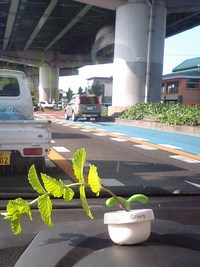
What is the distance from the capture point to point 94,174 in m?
1.61

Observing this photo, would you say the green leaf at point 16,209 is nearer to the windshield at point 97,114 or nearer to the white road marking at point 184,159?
the windshield at point 97,114

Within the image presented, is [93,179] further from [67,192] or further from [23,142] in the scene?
[23,142]

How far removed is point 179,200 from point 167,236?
91.6 inches

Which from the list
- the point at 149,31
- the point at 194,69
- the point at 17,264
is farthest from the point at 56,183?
the point at 194,69

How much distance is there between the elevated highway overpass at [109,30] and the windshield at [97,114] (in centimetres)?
9

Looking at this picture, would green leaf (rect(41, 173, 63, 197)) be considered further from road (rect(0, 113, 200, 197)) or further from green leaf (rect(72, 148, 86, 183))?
road (rect(0, 113, 200, 197))

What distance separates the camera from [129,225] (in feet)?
5.19

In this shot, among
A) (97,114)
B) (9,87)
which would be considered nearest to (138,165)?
(9,87)

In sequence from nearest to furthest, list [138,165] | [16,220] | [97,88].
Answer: [16,220] → [138,165] → [97,88]

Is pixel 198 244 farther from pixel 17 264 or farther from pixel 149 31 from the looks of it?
pixel 149 31

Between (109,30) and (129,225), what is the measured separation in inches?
1336

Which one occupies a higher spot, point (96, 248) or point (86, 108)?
point (96, 248)

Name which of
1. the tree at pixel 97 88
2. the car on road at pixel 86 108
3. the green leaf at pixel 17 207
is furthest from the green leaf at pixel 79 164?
the tree at pixel 97 88

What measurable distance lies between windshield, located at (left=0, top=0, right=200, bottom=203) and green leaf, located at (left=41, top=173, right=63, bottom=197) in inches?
5.0
